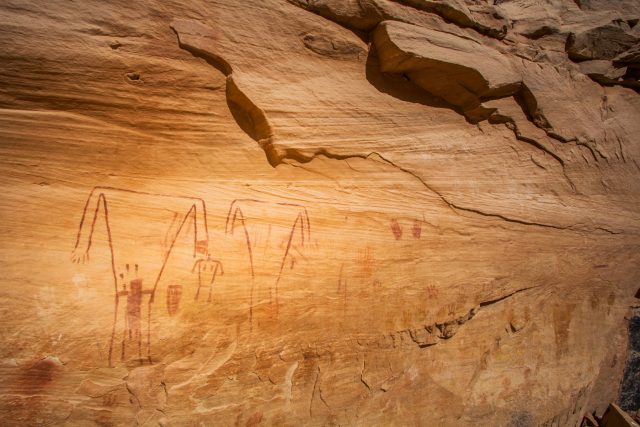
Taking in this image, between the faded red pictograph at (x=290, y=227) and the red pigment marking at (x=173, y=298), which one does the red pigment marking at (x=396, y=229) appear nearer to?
the faded red pictograph at (x=290, y=227)

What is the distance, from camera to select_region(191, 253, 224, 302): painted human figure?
7.63ft

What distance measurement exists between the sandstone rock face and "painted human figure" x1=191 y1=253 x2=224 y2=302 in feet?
0.05

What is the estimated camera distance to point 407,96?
313 cm

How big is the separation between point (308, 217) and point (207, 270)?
789 millimetres

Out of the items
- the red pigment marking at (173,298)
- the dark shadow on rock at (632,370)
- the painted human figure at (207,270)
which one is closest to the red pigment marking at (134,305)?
the red pigment marking at (173,298)

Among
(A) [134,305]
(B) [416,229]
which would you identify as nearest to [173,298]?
(A) [134,305]

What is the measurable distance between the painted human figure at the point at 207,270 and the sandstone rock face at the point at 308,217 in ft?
0.05

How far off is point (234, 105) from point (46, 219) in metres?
1.36

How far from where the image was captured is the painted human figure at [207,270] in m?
2.33

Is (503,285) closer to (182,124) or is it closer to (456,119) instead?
(456,119)

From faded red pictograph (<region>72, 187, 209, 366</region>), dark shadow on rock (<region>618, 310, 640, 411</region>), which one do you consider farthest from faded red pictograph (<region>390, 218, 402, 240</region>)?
dark shadow on rock (<region>618, 310, 640, 411</region>)

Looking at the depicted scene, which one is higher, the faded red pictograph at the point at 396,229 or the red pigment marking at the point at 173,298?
the faded red pictograph at the point at 396,229

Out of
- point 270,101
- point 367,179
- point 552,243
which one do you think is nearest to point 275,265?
point 367,179

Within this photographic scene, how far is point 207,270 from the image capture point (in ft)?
7.70
